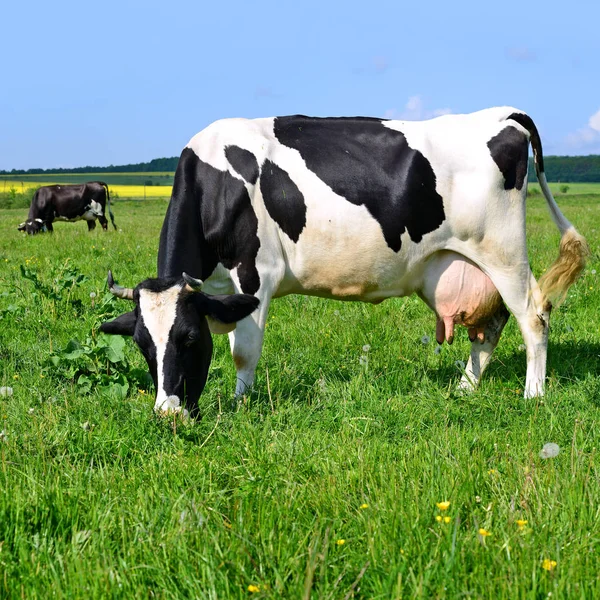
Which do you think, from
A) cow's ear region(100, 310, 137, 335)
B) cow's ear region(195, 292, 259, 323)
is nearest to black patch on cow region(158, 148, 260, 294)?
cow's ear region(195, 292, 259, 323)

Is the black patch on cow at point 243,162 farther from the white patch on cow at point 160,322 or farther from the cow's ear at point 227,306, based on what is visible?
the white patch on cow at point 160,322

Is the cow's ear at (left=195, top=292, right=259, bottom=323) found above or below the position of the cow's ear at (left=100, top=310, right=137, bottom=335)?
above

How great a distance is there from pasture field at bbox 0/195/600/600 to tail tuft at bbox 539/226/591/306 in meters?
0.66

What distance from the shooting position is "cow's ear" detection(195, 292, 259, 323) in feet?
15.8

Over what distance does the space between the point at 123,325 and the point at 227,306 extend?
682mm

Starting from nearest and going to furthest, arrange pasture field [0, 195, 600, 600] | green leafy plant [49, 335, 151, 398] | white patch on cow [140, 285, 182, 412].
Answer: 1. pasture field [0, 195, 600, 600]
2. white patch on cow [140, 285, 182, 412]
3. green leafy plant [49, 335, 151, 398]

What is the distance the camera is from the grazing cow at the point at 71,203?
2661cm

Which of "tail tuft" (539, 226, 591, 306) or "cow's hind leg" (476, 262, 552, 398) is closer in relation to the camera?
"cow's hind leg" (476, 262, 552, 398)

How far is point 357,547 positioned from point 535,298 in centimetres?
370

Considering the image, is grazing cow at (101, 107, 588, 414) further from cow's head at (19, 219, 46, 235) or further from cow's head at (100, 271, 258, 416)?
cow's head at (19, 219, 46, 235)

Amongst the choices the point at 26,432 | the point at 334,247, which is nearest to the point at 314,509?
the point at 26,432

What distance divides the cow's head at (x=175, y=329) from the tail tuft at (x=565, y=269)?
2.57 meters

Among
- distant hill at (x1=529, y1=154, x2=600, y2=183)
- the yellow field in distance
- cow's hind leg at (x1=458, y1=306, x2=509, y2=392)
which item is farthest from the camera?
distant hill at (x1=529, y1=154, x2=600, y2=183)

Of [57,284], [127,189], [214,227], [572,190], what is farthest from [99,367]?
[572,190]
